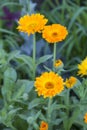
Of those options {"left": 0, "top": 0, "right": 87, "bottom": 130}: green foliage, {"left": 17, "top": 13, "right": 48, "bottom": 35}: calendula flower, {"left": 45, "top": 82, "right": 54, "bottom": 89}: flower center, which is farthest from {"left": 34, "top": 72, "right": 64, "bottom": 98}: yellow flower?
{"left": 17, "top": 13, "right": 48, "bottom": 35}: calendula flower

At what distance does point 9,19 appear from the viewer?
1.93 m

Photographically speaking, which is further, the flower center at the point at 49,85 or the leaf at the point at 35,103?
the leaf at the point at 35,103

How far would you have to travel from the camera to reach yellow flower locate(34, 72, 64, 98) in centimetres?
99

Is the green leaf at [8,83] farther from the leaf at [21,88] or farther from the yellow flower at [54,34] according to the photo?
the yellow flower at [54,34]

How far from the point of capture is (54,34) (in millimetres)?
1181

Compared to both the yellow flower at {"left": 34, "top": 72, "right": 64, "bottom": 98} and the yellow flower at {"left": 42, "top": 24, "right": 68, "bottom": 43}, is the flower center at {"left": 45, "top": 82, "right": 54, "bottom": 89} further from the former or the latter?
the yellow flower at {"left": 42, "top": 24, "right": 68, "bottom": 43}

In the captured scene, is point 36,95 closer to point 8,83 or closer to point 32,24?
point 8,83

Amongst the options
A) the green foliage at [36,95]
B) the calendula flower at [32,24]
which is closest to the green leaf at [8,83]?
the green foliage at [36,95]

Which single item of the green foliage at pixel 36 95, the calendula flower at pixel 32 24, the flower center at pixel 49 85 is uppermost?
the calendula flower at pixel 32 24

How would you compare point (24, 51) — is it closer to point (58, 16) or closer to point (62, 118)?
point (58, 16)

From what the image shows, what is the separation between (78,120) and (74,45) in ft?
2.12

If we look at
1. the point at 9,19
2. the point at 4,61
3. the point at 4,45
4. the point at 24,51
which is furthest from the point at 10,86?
the point at 9,19

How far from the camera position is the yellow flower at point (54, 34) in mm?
1160

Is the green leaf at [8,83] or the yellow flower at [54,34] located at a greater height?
the yellow flower at [54,34]
